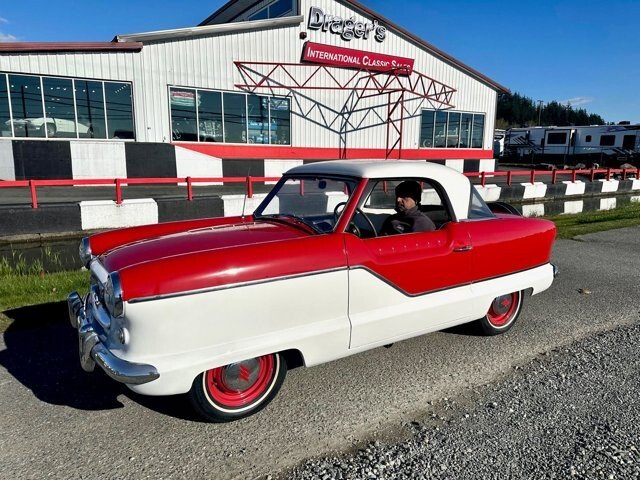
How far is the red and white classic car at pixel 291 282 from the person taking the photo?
7.99ft

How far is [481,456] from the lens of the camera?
2418 mm

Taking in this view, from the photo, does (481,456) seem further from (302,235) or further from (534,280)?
(534,280)

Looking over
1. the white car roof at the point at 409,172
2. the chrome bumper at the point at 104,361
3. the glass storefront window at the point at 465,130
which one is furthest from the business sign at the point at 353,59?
the chrome bumper at the point at 104,361

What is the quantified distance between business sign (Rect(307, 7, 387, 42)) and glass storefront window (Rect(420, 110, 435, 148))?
453cm

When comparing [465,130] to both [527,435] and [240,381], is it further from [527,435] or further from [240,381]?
[240,381]

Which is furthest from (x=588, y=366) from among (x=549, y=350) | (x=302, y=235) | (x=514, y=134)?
(x=514, y=134)

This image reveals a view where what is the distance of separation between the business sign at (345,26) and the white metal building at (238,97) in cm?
5

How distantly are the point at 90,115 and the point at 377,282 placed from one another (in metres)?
15.3

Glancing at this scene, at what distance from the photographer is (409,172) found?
3.56m

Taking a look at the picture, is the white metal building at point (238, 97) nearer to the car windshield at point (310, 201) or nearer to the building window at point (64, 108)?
the building window at point (64, 108)

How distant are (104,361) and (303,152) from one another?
17.9 meters

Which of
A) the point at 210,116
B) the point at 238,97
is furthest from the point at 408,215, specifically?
the point at 238,97

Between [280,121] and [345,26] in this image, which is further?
[345,26]

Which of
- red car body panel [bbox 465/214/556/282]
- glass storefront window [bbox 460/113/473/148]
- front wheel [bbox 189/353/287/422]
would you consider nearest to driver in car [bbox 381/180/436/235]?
red car body panel [bbox 465/214/556/282]
